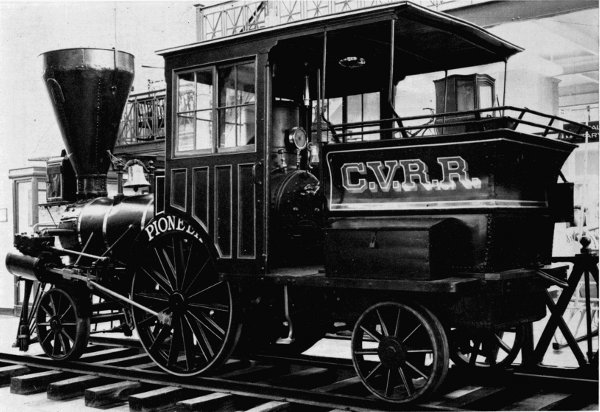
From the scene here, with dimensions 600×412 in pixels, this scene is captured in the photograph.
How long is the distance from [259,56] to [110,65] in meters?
2.66

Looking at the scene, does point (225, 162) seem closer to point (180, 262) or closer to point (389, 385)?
point (180, 262)

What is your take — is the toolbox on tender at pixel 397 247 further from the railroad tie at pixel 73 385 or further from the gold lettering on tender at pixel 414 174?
the railroad tie at pixel 73 385

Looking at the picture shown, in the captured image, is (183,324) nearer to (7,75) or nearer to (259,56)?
(259,56)

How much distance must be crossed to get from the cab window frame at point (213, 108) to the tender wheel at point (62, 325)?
213 cm

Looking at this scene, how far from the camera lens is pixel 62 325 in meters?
7.93

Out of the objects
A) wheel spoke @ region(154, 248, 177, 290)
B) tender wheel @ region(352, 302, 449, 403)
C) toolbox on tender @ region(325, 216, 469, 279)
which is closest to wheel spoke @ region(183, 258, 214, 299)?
wheel spoke @ region(154, 248, 177, 290)

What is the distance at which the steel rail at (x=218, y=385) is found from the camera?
18.1 feet

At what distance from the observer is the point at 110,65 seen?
27.1 feet

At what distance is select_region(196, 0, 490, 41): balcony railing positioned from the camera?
11.9 meters

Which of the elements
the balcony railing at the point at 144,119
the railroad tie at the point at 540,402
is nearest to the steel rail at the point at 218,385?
the railroad tie at the point at 540,402

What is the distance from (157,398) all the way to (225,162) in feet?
6.65

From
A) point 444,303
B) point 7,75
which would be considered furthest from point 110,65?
point 7,75

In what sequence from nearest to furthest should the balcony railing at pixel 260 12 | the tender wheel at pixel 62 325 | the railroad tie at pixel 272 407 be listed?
the railroad tie at pixel 272 407 < the tender wheel at pixel 62 325 < the balcony railing at pixel 260 12

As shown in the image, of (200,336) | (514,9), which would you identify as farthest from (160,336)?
(514,9)
